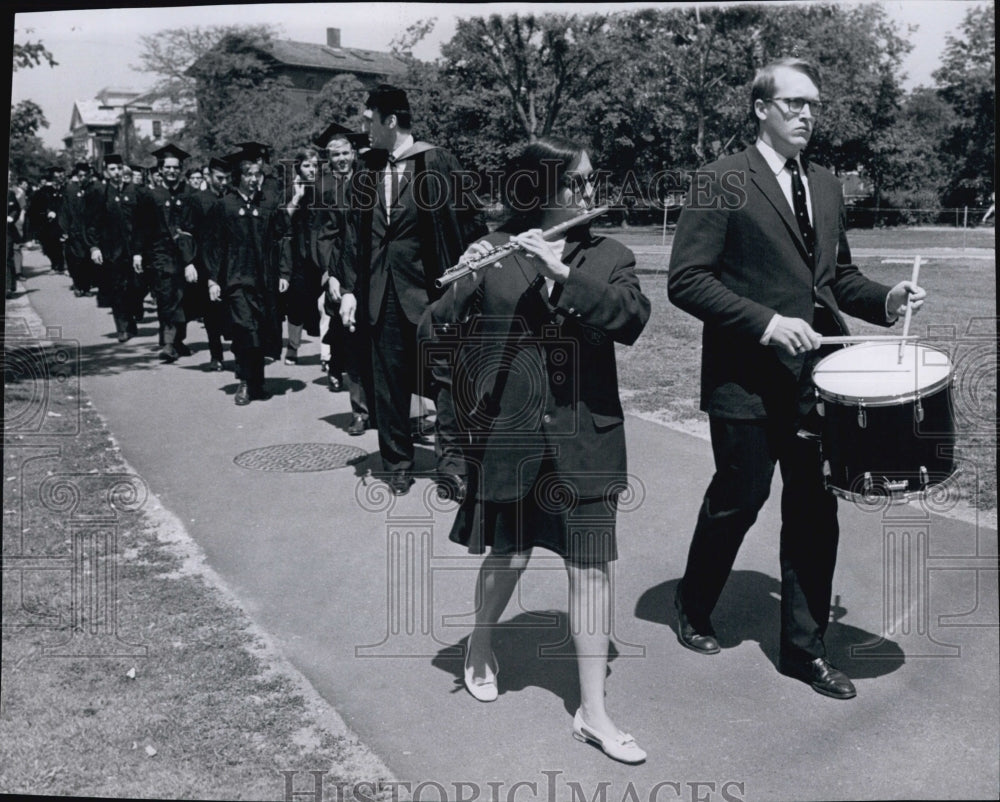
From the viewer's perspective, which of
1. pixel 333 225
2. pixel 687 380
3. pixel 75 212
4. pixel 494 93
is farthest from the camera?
pixel 75 212

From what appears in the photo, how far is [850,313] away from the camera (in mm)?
4457

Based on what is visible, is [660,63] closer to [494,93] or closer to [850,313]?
[494,93]

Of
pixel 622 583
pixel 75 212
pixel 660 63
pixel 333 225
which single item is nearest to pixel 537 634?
pixel 622 583

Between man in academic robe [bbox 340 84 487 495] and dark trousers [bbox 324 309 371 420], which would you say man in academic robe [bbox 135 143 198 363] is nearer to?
dark trousers [bbox 324 309 371 420]

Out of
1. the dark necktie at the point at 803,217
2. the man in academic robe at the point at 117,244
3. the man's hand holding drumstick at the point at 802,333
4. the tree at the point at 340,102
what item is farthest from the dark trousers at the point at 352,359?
the tree at the point at 340,102

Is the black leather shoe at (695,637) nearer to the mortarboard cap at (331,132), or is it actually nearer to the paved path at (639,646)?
the paved path at (639,646)

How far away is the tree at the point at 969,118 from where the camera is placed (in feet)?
60.9

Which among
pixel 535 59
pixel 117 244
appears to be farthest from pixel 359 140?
pixel 535 59

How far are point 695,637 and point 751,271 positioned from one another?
148cm

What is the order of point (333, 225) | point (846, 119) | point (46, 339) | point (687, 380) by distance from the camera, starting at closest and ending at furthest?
point (333, 225) < point (687, 380) < point (46, 339) < point (846, 119)

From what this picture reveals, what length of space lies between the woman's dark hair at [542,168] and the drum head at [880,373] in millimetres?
1133

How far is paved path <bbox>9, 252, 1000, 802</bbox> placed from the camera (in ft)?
12.2

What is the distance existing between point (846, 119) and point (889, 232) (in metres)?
5.25

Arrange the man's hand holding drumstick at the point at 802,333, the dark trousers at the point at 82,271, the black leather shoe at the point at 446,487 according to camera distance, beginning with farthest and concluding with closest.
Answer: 1. the dark trousers at the point at 82,271
2. the black leather shoe at the point at 446,487
3. the man's hand holding drumstick at the point at 802,333
